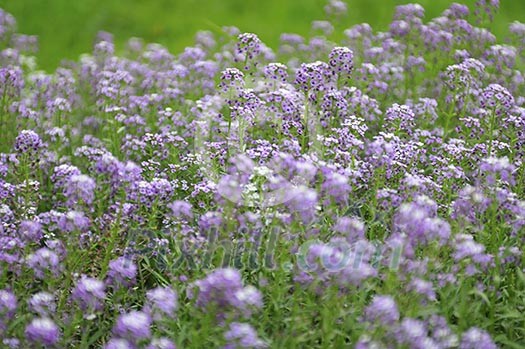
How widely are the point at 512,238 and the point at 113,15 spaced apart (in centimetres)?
919

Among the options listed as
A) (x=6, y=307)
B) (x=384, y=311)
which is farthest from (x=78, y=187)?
Answer: (x=384, y=311)

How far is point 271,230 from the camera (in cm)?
407

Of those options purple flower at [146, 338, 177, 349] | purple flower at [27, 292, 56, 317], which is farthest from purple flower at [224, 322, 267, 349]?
purple flower at [27, 292, 56, 317]

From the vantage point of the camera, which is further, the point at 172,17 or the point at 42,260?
the point at 172,17

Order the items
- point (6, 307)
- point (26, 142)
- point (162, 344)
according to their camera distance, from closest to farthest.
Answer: point (162, 344) < point (6, 307) < point (26, 142)

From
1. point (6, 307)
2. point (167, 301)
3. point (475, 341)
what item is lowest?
point (6, 307)

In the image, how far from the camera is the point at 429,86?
23.9 ft

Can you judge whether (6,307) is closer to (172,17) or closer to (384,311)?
(384,311)

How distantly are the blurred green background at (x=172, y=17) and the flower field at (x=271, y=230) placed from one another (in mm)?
4760

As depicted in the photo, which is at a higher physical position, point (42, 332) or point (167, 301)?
point (167, 301)

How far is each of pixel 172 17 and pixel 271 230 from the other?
8.71 metres

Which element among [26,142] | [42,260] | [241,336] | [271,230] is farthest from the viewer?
[26,142]

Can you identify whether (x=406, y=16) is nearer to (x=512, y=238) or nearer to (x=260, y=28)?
(x=512, y=238)

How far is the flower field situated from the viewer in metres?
3.58
